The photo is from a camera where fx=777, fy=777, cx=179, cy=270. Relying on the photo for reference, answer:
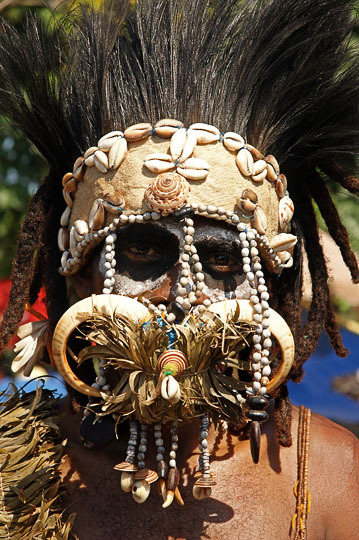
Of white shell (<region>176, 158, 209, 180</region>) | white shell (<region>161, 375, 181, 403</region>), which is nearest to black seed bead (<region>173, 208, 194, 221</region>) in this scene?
white shell (<region>176, 158, 209, 180</region>)

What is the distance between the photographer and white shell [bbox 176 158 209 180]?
2695 mm

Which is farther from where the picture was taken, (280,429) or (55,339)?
(280,429)

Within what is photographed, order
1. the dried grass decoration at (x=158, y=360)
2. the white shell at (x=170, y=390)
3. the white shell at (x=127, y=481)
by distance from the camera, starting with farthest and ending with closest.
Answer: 1. the white shell at (x=127, y=481)
2. the dried grass decoration at (x=158, y=360)
3. the white shell at (x=170, y=390)

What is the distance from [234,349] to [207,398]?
0.19 m

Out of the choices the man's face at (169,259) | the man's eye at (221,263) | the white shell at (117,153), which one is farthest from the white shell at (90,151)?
the man's eye at (221,263)

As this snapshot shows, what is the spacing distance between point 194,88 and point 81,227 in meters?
0.67

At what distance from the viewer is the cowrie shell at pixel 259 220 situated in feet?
9.07

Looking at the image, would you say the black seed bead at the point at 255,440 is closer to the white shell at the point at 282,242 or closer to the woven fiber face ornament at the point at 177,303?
the woven fiber face ornament at the point at 177,303

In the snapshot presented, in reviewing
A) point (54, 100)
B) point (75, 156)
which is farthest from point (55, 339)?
point (54, 100)

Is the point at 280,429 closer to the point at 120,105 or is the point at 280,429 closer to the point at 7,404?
the point at 7,404

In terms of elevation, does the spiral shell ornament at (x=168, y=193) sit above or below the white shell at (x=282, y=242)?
above

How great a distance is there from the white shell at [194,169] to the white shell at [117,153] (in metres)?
0.22

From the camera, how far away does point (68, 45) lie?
3.14 metres

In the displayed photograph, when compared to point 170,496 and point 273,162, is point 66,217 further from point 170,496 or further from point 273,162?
point 170,496
